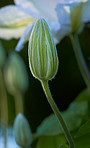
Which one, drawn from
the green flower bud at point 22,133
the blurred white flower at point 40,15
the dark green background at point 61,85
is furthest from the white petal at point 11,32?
the dark green background at point 61,85

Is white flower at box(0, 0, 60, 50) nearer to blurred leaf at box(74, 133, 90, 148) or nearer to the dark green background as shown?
blurred leaf at box(74, 133, 90, 148)

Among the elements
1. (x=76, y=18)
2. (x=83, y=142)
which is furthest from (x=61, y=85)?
(x=83, y=142)

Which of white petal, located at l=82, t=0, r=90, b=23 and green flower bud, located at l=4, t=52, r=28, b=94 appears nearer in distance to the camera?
white petal, located at l=82, t=0, r=90, b=23

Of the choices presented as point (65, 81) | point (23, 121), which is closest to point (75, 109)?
point (23, 121)

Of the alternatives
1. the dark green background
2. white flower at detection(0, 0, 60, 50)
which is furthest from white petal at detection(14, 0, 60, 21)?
the dark green background

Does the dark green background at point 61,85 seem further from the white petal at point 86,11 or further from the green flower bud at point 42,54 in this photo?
the green flower bud at point 42,54
